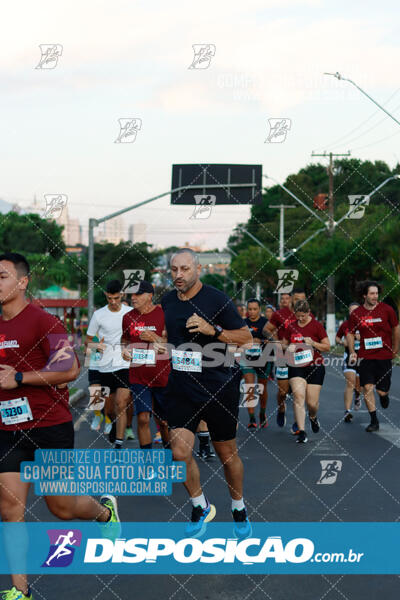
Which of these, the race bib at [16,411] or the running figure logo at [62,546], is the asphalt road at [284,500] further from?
the race bib at [16,411]

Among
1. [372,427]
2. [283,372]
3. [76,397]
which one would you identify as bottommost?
[76,397]

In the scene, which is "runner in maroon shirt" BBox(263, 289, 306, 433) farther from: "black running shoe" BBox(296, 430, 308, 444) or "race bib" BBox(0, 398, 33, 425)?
"race bib" BBox(0, 398, 33, 425)

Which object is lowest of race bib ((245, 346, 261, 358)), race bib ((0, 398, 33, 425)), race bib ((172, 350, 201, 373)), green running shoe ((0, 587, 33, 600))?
green running shoe ((0, 587, 33, 600))

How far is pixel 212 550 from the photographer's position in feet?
16.5

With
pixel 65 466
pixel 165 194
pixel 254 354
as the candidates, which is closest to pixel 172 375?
pixel 65 466

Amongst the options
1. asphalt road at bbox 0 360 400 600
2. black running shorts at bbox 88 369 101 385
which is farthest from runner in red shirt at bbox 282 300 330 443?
black running shorts at bbox 88 369 101 385

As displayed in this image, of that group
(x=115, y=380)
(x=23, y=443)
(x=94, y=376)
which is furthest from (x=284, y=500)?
(x=94, y=376)

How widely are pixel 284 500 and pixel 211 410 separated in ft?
4.94

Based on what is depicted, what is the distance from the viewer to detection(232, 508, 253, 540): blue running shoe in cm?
520

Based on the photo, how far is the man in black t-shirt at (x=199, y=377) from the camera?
5.34 meters

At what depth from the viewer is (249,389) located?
37.2 feet

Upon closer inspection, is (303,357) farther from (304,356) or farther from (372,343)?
(372,343)

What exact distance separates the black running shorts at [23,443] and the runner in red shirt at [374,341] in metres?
6.84

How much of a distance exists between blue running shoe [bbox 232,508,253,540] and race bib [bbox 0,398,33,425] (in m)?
1.83
